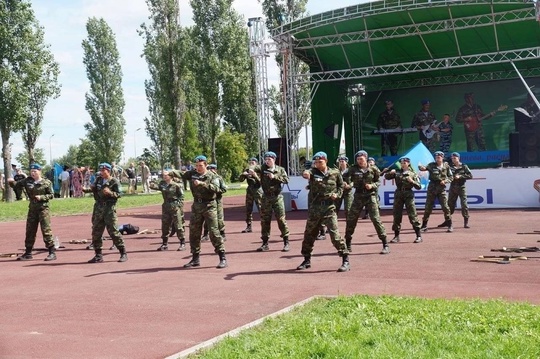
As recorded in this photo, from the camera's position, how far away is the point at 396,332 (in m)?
6.30

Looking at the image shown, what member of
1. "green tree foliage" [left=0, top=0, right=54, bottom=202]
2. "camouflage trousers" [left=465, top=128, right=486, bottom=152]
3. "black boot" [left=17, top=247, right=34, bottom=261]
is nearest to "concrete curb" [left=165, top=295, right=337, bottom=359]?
"black boot" [left=17, top=247, right=34, bottom=261]

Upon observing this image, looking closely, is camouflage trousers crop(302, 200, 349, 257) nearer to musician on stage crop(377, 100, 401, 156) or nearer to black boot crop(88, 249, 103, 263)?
black boot crop(88, 249, 103, 263)

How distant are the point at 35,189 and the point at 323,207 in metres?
6.42

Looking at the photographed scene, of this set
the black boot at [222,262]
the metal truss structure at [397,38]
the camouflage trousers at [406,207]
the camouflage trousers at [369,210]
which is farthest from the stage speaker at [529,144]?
the black boot at [222,262]

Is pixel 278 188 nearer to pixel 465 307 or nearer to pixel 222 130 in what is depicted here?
pixel 465 307

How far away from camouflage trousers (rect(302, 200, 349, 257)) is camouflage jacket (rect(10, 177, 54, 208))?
5.88 m

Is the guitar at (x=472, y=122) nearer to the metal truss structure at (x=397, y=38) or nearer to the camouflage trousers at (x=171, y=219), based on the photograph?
the metal truss structure at (x=397, y=38)

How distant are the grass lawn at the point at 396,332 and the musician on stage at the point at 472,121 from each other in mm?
23506

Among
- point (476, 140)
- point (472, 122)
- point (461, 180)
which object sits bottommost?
point (461, 180)

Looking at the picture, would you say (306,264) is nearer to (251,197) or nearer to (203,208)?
(203,208)

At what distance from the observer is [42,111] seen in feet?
134

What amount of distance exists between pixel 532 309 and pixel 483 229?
32.0ft

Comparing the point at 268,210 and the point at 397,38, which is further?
the point at 397,38

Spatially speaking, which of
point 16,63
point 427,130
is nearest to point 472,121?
point 427,130
